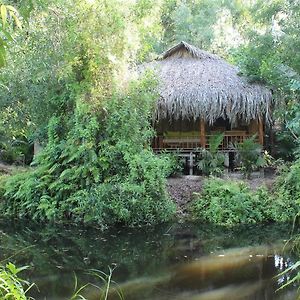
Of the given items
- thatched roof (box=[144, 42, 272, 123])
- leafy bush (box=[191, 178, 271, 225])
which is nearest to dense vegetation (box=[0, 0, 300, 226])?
leafy bush (box=[191, 178, 271, 225])

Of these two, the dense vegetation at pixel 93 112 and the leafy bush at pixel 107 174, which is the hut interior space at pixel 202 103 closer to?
the dense vegetation at pixel 93 112

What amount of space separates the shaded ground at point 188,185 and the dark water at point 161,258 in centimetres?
102

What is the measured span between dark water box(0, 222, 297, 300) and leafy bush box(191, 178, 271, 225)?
1.31 feet

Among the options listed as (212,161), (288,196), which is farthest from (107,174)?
(288,196)

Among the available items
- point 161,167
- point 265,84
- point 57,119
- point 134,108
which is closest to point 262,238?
point 161,167

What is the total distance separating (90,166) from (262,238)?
3.95m

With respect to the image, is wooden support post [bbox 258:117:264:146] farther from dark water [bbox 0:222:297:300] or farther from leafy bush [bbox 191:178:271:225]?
dark water [bbox 0:222:297:300]

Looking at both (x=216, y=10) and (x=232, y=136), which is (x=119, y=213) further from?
(x=216, y=10)

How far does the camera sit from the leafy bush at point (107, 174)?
9.27 metres

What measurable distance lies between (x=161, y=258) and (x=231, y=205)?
3149mm

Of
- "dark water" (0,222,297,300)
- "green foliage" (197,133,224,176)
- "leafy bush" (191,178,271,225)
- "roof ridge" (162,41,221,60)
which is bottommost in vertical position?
"dark water" (0,222,297,300)

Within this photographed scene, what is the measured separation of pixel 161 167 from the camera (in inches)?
393

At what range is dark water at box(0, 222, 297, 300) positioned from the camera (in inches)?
215

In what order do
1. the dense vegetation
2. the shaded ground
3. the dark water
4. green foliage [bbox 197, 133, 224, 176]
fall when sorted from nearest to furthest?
the dark water
the dense vegetation
the shaded ground
green foliage [bbox 197, 133, 224, 176]
